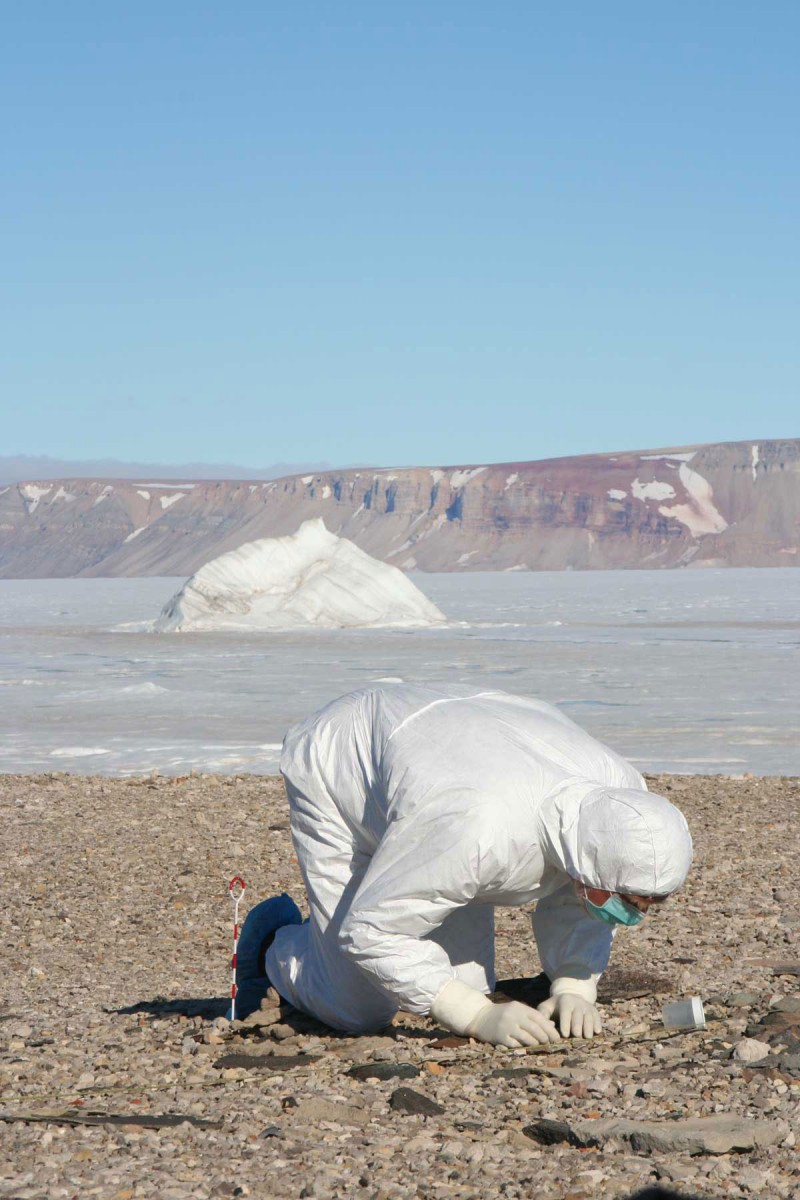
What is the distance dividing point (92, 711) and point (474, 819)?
15.3 metres

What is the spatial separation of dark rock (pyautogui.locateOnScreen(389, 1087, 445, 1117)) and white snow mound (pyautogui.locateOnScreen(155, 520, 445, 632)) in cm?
3790

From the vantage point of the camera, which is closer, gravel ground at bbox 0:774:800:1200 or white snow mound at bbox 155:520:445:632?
gravel ground at bbox 0:774:800:1200

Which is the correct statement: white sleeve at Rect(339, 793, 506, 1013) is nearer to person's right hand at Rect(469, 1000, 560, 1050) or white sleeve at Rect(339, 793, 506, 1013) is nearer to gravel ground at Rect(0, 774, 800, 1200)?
person's right hand at Rect(469, 1000, 560, 1050)

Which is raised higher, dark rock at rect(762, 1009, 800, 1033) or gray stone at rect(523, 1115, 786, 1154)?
gray stone at rect(523, 1115, 786, 1154)

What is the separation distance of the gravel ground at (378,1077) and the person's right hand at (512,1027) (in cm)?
6

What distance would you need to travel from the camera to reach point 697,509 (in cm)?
19112

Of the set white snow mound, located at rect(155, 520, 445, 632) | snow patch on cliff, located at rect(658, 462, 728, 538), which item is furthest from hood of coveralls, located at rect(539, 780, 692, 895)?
snow patch on cliff, located at rect(658, 462, 728, 538)

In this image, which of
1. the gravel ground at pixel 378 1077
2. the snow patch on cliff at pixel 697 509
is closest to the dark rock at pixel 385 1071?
the gravel ground at pixel 378 1077

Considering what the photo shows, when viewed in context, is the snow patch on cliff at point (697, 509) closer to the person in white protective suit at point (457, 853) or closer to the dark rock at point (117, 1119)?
the person in white protective suit at point (457, 853)

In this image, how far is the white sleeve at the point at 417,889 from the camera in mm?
4398

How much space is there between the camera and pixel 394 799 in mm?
4574

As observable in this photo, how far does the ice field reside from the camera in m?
14.8

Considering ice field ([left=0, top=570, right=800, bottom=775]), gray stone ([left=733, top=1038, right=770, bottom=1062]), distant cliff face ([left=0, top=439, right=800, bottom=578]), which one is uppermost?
distant cliff face ([left=0, top=439, right=800, bottom=578])

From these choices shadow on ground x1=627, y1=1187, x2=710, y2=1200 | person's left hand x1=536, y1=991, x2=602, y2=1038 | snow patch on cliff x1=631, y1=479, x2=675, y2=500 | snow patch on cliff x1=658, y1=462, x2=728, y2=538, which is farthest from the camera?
snow patch on cliff x1=631, y1=479, x2=675, y2=500
